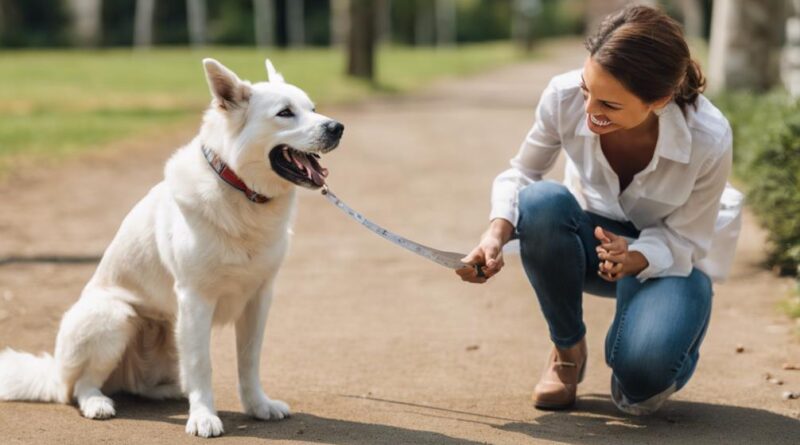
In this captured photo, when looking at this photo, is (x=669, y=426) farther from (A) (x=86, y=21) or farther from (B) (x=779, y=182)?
(A) (x=86, y=21)

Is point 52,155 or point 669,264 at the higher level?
point 669,264

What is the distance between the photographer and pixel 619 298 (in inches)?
183

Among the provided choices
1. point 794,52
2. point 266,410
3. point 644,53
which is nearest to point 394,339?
point 266,410

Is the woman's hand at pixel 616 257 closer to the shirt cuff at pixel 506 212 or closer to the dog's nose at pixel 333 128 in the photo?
the shirt cuff at pixel 506 212

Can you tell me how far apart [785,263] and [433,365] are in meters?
3.05

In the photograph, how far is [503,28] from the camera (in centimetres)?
6222

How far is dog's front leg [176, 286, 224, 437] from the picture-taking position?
433 centimetres

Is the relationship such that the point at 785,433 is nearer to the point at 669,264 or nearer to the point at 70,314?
the point at 669,264

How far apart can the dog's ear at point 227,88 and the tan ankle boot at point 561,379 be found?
5.76ft

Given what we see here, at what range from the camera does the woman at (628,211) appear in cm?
417

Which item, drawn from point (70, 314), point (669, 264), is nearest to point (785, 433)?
point (669, 264)

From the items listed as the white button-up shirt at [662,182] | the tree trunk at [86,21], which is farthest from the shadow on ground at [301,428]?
the tree trunk at [86,21]

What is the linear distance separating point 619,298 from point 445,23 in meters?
52.6

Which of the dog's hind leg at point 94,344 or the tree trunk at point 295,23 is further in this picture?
the tree trunk at point 295,23
